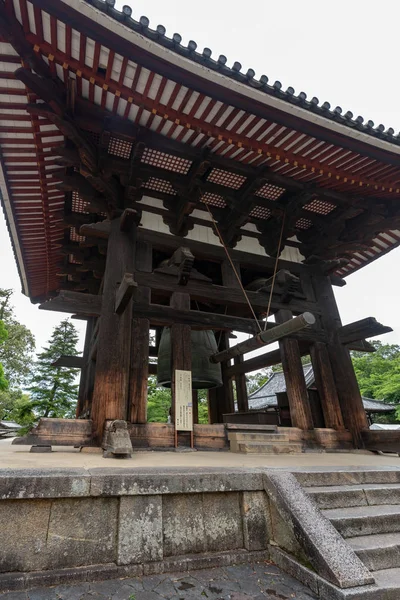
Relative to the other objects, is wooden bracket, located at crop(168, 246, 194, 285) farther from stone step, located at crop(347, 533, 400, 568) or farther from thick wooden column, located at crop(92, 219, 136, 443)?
stone step, located at crop(347, 533, 400, 568)

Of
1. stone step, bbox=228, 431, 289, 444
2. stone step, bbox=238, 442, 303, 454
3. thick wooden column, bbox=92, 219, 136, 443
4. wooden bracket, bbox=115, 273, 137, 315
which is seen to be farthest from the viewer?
stone step, bbox=228, 431, 289, 444

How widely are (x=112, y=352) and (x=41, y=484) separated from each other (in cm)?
276

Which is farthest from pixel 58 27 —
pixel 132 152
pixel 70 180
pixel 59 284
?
pixel 59 284

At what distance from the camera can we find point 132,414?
15.7 ft

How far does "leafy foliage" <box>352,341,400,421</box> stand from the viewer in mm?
22844

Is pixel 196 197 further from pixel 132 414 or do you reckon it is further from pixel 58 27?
pixel 132 414

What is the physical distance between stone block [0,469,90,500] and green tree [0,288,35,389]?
28.8 meters

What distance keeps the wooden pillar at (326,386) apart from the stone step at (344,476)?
3.00 meters

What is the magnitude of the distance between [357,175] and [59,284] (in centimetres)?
820

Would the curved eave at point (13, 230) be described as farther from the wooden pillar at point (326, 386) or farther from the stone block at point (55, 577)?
the wooden pillar at point (326, 386)

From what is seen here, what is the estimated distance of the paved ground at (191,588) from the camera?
1.85 meters

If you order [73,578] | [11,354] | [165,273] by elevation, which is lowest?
[73,578]

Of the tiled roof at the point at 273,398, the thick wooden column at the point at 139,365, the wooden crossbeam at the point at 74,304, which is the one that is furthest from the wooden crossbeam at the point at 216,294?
the tiled roof at the point at 273,398

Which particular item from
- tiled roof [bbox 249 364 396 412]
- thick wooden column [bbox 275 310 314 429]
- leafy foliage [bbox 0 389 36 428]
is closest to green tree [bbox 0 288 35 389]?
leafy foliage [bbox 0 389 36 428]
